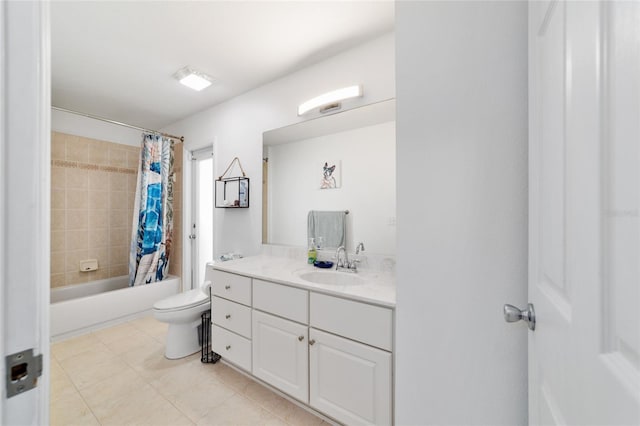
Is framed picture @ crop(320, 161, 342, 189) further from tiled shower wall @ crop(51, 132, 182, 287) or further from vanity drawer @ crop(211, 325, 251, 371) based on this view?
tiled shower wall @ crop(51, 132, 182, 287)

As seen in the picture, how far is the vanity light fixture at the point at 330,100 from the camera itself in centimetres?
173

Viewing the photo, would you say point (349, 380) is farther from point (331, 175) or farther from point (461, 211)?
point (331, 175)

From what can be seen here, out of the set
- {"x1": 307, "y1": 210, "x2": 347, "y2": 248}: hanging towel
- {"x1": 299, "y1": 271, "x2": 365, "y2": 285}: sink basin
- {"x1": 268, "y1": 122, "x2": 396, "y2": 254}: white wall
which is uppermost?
{"x1": 268, "y1": 122, "x2": 396, "y2": 254}: white wall

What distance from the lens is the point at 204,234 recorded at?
3104mm

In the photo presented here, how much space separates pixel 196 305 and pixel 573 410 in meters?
2.20

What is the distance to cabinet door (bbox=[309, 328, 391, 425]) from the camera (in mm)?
1159

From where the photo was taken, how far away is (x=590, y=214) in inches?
15.0

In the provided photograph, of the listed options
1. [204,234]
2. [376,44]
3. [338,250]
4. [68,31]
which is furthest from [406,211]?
[204,234]

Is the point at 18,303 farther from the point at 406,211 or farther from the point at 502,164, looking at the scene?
the point at 502,164

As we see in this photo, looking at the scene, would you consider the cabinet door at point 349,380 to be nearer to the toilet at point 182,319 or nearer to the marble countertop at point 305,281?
the marble countertop at point 305,281

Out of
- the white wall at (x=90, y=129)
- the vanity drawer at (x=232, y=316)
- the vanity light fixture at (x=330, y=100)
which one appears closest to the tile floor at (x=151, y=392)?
the vanity drawer at (x=232, y=316)

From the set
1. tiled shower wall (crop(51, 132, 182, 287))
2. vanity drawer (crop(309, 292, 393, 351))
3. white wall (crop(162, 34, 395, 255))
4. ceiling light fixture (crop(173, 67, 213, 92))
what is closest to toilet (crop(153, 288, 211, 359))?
white wall (crop(162, 34, 395, 255))

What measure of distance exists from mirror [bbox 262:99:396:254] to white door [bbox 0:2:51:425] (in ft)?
5.04

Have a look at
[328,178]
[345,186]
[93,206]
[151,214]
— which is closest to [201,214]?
[151,214]
